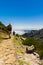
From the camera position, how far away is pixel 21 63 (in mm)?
10648

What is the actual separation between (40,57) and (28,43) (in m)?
6.43

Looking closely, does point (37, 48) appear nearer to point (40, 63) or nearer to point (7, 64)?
point (40, 63)

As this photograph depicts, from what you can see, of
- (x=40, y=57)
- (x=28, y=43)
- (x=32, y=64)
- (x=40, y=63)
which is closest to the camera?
(x=32, y=64)

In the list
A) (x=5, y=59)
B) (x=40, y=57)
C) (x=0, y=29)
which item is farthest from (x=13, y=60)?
(x=0, y=29)

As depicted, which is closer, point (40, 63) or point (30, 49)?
point (40, 63)

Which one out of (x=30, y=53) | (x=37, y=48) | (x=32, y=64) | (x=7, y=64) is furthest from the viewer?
(x=37, y=48)

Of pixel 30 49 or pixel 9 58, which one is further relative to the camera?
pixel 30 49

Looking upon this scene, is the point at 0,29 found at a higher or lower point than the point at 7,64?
higher

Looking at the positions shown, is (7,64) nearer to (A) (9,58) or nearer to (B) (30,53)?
(A) (9,58)

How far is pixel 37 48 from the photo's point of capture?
17.8 meters

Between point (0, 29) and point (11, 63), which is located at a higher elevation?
point (0, 29)

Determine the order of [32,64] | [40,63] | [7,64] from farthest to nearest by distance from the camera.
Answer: [40,63], [32,64], [7,64]

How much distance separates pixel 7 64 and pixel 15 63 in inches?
19.6

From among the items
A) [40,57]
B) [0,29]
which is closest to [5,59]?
[40,57]
